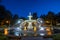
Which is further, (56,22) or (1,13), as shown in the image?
(56,22)

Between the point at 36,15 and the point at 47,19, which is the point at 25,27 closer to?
the point at 47,19

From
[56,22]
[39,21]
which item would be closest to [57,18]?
[56,22]

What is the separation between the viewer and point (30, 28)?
5284cm

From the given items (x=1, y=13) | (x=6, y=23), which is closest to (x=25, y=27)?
(x=1, y=13)

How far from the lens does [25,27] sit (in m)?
53.6

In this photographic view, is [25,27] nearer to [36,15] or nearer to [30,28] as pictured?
[30,28]

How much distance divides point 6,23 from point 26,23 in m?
26.0

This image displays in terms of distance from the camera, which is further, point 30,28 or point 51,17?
point 51,17

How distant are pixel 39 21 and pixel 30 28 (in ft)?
10.8

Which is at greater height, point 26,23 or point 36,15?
point 36,15

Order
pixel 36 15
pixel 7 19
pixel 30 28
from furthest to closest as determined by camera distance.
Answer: pixel 36 15
pixel 7 19
pixel 30 28

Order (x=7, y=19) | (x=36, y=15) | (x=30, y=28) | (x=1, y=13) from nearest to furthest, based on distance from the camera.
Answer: (x=30, y=28)
(x=1, y=13)
(x=7, y=19)
(x=36, y=15)

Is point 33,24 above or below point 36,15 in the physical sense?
below

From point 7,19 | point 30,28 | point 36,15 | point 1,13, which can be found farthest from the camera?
point 36,15
